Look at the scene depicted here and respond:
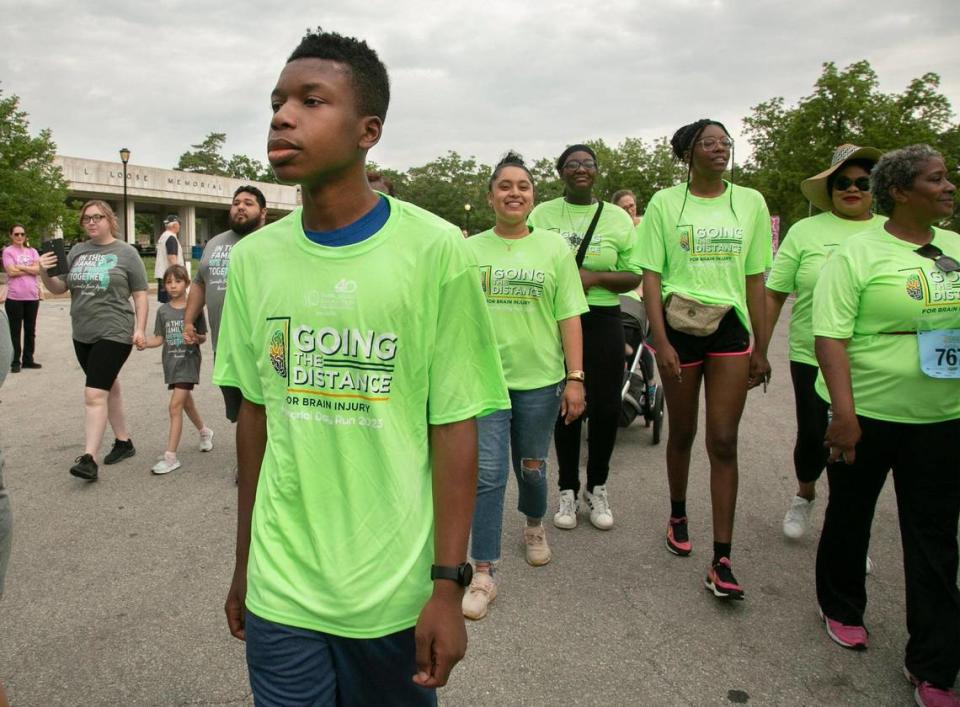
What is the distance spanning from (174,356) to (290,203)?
2436 inches

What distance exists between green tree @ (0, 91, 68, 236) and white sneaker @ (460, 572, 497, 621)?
2722 centimetres

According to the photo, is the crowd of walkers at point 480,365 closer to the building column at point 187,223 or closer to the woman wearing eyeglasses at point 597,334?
the woman wearing eyeglasses at point 597,334

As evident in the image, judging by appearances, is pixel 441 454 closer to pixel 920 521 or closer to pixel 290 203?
pixel 920 521

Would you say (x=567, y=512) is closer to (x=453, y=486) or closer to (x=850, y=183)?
(x=850, y=183)

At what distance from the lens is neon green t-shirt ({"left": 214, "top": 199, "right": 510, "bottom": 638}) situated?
1723 mm

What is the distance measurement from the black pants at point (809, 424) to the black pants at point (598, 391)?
3.56 feet

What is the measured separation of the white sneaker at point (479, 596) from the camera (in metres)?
3.65

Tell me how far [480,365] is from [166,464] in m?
4.82

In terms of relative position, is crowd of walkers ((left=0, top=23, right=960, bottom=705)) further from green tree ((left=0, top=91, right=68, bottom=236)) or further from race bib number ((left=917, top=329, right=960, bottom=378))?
green tree ((left=0, top=91, right=68, bottom=236))

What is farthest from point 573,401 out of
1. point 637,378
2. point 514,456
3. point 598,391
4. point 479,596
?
point 637,378

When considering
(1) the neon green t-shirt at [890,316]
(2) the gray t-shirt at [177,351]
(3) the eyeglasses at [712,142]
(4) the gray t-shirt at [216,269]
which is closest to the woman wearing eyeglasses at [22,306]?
(2) the gray t-shirt at [177,351]

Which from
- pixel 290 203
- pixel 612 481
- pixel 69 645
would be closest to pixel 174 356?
pixel 69 645

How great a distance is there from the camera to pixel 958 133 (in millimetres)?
28938

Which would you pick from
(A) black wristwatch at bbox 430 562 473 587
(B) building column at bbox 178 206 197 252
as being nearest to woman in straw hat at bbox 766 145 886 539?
(A) black wristwatch at bbox 430 562 473 587
